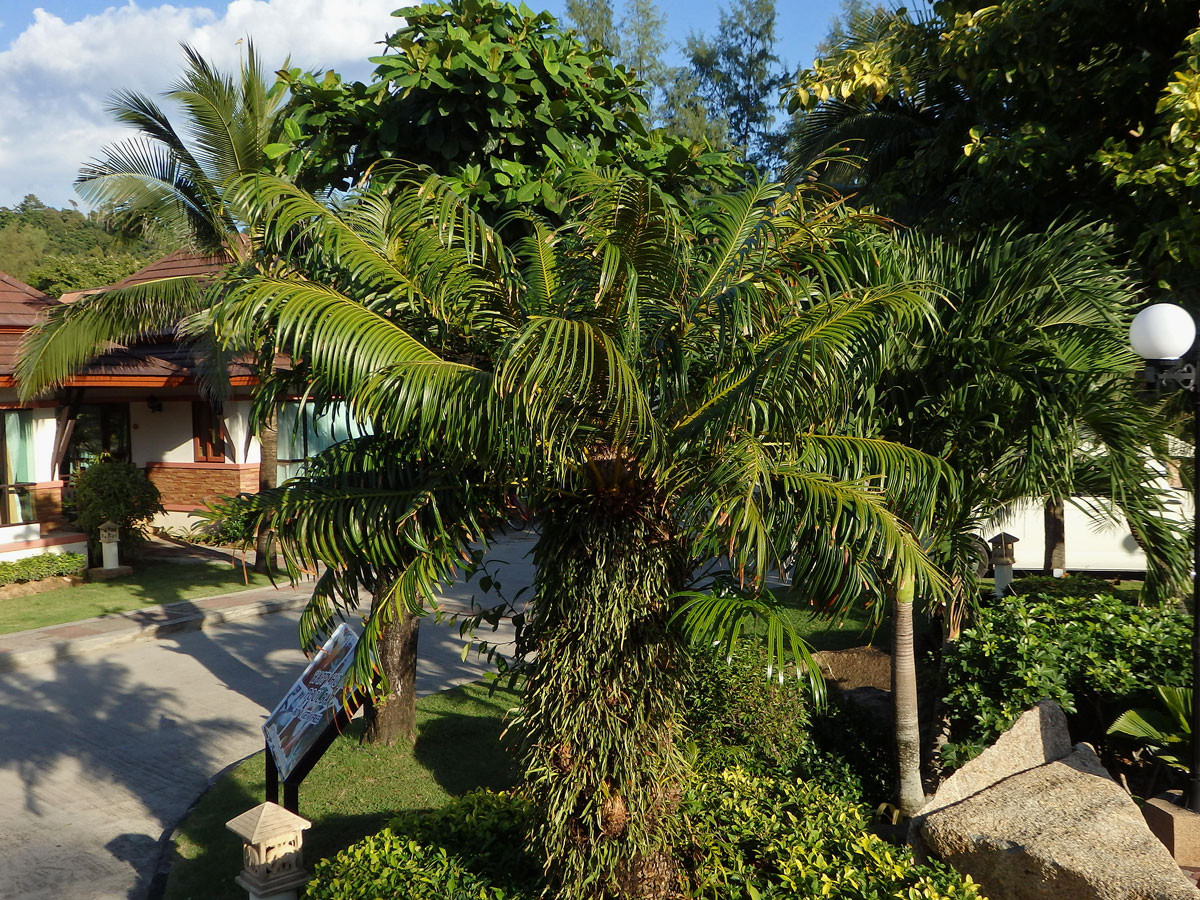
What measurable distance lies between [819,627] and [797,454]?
336 inches

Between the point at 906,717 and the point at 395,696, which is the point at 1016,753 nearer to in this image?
the point at 906,717

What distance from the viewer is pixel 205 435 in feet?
65.2

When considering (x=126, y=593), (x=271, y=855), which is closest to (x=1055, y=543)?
(x=271, y=855)

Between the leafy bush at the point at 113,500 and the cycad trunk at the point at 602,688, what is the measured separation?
13.1 metres

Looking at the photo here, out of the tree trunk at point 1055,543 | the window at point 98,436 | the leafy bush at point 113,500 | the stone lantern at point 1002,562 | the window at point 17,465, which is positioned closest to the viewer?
the stone lantern at point 1002,562

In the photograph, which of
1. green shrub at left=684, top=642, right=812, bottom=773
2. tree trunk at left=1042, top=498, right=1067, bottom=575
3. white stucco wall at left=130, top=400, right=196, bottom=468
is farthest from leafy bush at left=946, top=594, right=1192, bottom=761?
white stucco wall at left=130, top=400, right=196, bottom=468

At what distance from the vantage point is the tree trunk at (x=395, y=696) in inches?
313

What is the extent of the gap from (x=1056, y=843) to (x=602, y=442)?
2.82m

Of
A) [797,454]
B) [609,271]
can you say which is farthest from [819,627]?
[609,271]

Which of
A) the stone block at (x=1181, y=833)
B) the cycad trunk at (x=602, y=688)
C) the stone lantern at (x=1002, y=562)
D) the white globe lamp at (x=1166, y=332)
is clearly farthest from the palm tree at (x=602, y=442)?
the stone lantern at (x=1002, y=562)

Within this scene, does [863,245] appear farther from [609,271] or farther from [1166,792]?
[1166,792]

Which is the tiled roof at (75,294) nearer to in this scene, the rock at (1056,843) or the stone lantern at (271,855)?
the stone lantern at (271,855)

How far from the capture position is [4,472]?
610 inches

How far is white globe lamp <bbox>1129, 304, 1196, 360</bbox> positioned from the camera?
5355 millimetres
